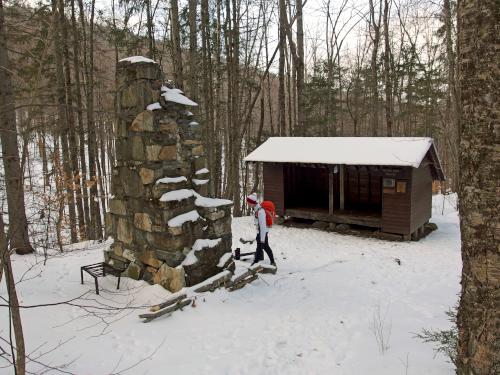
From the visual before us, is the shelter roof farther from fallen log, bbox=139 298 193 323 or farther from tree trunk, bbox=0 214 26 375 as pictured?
tree trunk, bbox=0 214 26 375

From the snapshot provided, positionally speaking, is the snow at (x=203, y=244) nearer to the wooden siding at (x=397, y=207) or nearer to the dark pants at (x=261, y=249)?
the dark pants at (x=261, y=249)

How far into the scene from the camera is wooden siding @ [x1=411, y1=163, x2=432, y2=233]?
1120 cm

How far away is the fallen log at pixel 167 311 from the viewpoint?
527cm

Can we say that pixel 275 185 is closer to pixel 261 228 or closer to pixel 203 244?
pixel 261 228

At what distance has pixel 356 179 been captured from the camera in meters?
14.7

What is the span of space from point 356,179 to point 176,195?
10006 millimetres

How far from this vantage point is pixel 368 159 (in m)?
11.0

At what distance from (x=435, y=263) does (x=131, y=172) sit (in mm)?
7283

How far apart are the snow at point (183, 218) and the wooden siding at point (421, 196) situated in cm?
727

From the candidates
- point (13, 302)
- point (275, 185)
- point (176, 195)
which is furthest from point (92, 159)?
point (13, 302)

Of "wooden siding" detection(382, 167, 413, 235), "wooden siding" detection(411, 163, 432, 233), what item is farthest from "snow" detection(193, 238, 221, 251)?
"wooden siding" detection(411, 163, 432, 233)

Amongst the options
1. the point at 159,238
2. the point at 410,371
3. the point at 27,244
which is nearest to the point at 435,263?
the point at 410,371

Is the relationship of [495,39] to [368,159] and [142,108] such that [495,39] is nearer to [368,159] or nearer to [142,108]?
[142,108]

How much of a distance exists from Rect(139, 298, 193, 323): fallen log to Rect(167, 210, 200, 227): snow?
1.22 m
